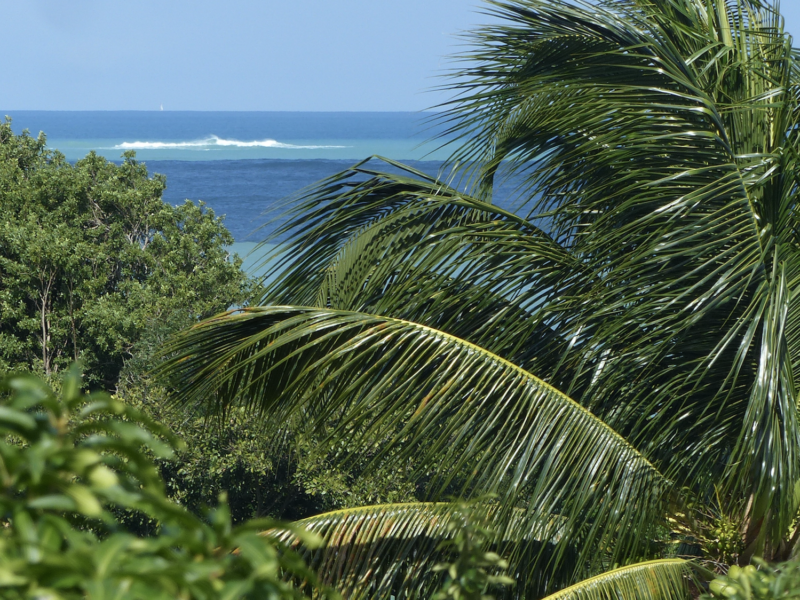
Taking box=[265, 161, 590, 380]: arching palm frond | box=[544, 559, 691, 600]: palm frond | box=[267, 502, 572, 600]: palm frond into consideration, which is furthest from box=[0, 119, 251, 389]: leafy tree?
box=[544, 559, 691, 600]: palm frond

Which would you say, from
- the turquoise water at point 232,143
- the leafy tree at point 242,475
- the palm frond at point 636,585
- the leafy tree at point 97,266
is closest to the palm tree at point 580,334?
the palm frond at point 636,585

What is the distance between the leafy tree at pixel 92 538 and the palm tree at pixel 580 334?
2332 mm

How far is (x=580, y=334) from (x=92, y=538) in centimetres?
328

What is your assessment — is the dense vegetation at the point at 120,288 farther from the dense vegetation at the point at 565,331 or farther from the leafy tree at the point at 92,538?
the leafy tree at the point at 92,538

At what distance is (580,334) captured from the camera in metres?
3.81

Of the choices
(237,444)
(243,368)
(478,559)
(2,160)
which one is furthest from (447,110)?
(2,160)

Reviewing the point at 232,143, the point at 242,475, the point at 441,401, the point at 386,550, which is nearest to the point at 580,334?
the point at 441,401

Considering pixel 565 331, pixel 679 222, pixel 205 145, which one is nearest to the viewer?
pixel 679 222

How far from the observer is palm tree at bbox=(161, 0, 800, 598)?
3307mm

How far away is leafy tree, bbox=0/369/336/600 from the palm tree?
2332 mm

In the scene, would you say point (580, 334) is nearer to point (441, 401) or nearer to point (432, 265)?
point (432, 265)

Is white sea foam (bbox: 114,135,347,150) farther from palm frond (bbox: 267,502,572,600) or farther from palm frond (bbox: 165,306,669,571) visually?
palm frond (bbox: 165,306,669,571)

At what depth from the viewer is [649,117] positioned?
3.78 meters

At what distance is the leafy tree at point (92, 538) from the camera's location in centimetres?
65
